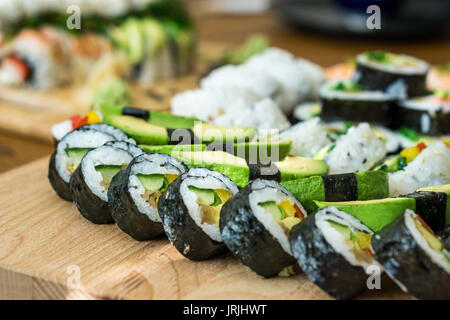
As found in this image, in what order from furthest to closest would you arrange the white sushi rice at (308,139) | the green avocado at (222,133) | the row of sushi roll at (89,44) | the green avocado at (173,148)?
1. the row of sushi roll at (89,44)
2. the white sushi rice at (308,139)
3. the green avocado at (222,133)
4. the green avocado at (173,148)

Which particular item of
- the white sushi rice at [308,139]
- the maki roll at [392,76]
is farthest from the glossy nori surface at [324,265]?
the maki roll at [392,76]

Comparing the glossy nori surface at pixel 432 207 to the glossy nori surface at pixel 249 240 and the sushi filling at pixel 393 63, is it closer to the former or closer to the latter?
the glossy nori surface at pixel 249 240

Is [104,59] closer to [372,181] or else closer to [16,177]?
[16,177]

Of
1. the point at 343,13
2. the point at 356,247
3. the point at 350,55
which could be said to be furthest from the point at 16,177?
the point at 343,13

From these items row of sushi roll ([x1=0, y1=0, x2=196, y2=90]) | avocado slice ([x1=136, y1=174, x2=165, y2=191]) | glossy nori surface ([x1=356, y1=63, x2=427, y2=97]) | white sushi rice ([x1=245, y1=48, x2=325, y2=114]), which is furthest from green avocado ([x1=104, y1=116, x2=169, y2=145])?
row of sushi roll ([x1=0, y1=0, x2=196, y2=90])

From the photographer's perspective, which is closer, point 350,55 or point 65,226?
point 65,226

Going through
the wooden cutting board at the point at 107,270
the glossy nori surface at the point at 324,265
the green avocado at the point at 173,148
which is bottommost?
the wooden cutting board at the point at 107,270

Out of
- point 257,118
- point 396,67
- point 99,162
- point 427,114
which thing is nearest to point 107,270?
point 99,162
